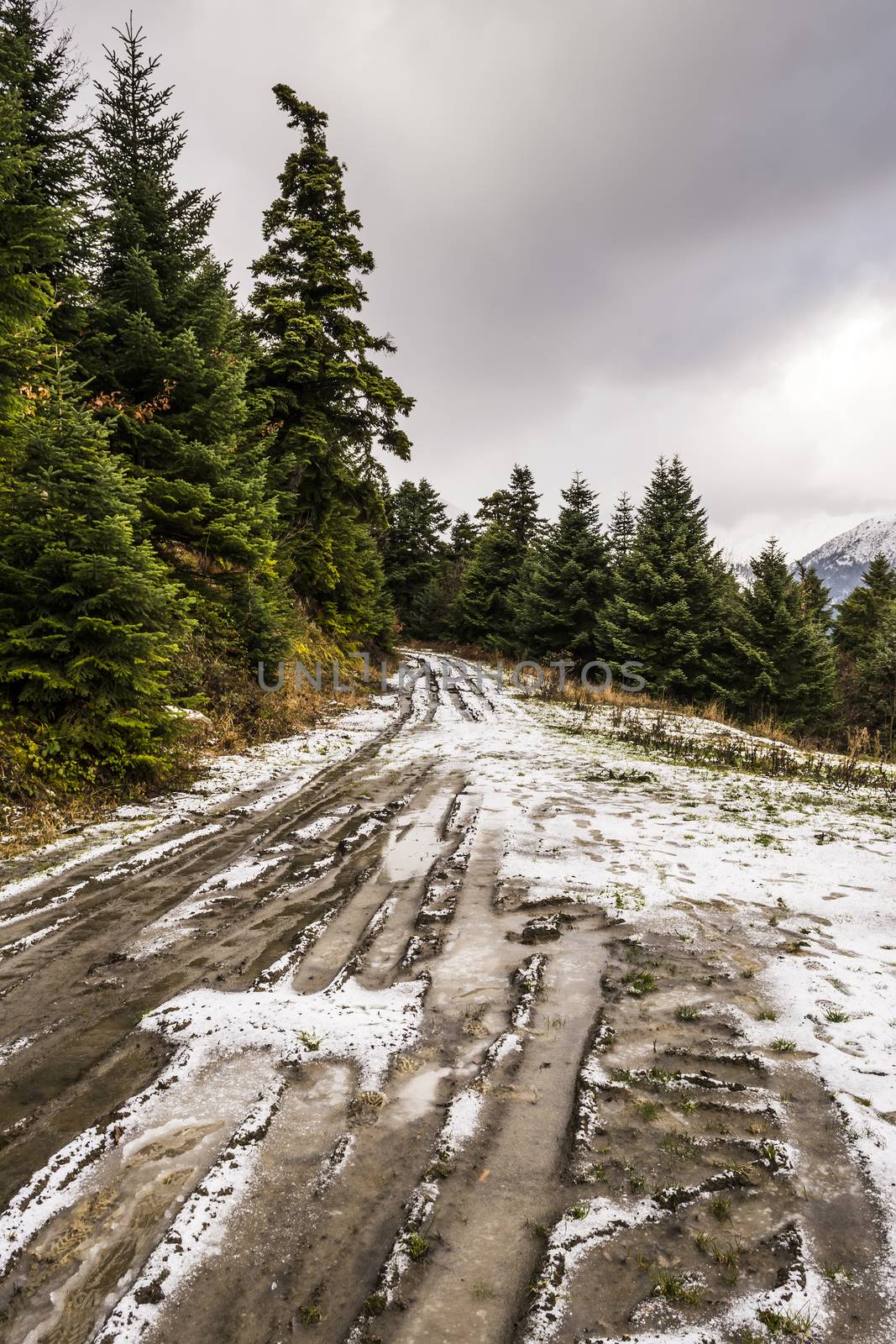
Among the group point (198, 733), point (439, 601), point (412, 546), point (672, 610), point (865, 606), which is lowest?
point (198, 733)

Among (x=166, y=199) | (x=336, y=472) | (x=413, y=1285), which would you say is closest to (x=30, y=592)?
(x=413, y=1285)

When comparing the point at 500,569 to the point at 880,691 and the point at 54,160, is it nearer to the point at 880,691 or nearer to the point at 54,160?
the point at 880,691

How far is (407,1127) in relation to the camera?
8.77 ft

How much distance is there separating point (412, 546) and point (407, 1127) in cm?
4430

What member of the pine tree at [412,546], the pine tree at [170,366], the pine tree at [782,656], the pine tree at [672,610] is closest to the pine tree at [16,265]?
the pine tree at [170,366]

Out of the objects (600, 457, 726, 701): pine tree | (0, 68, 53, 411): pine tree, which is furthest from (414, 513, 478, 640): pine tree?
(0, 68, 53, 411): pine tree

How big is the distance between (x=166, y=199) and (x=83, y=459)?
823cm

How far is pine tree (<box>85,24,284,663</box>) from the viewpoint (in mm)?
10742

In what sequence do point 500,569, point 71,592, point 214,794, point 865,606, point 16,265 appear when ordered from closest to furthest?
1. point 71,592
2. point 16,265
3. point 214,794
4. point 500,569
5. point 865,606

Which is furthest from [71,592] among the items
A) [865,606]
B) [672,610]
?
[865,606]

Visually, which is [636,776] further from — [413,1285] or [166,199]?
[166,199]

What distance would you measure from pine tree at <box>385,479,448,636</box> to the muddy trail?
1560 inches

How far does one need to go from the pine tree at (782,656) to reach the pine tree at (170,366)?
633 inches

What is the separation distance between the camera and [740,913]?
187 inches
